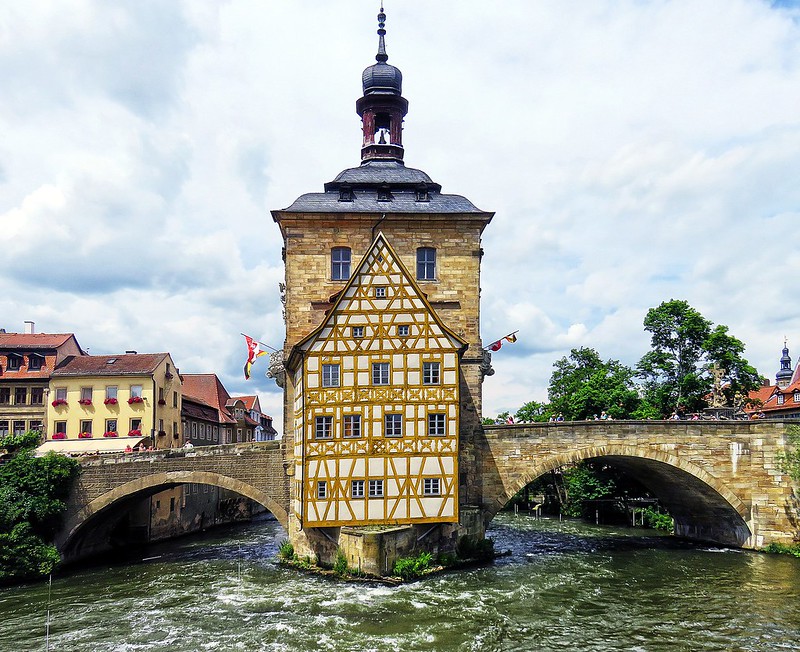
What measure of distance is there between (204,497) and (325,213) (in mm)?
23547

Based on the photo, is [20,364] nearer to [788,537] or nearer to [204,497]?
Result: [204,497]

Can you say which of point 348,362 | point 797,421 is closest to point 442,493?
point 348,362

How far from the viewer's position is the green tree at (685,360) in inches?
1631

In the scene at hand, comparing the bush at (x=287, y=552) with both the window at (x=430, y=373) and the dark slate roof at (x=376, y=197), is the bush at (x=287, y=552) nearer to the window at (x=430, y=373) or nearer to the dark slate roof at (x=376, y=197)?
the window at (x=430, y=373)

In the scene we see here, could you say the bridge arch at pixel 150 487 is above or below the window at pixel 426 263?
below

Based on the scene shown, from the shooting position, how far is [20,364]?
126 ft

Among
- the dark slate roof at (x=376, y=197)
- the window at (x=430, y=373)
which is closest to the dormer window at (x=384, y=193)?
the dark slate roof at (x=376, y=197)

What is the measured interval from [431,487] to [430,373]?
13.4 feet

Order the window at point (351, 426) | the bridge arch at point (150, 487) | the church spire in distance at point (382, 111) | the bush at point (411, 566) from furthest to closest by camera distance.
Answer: the church spire in distance at point (382, 111), the bridge arch at point (150, 487), the window at point (351, 426), the bush at point (411, 566)

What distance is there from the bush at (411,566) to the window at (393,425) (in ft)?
14.0

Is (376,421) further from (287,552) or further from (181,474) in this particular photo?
(181,474)

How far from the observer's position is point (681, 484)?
31297mm

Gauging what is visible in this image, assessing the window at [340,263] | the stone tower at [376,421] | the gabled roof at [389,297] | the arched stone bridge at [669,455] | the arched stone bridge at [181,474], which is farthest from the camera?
the window at [340,263]

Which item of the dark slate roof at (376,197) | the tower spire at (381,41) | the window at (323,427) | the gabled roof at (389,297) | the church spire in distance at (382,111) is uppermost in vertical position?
the tower spire at (381,41)
